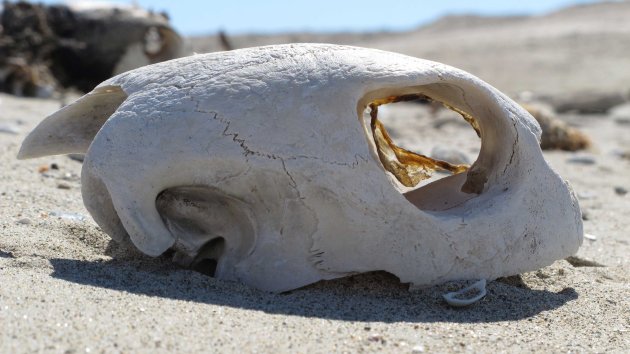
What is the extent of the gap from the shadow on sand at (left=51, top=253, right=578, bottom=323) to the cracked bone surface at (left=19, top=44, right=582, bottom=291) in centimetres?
8

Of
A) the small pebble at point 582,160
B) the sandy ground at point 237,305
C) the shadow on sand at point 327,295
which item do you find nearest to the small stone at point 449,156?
the sandy ground at point 237,305

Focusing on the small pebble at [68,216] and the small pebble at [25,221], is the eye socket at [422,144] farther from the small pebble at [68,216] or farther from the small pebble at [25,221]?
the small pebble at [25,221]

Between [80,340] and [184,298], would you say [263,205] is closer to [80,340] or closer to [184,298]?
[184,298]

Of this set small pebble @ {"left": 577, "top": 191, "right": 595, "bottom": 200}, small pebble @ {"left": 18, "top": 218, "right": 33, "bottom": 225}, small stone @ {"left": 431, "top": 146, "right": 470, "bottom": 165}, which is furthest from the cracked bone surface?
small stone @ {"left": 431, "top": 146, "right": 470, "bottom": 165}

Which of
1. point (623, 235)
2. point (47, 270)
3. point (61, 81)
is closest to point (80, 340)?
point (47, 270)

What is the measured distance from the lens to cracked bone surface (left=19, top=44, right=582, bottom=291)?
10.7ft

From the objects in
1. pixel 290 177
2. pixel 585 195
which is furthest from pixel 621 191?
pixel 290 177

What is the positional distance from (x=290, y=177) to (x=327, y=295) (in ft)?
1.61

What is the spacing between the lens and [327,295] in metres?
3.39

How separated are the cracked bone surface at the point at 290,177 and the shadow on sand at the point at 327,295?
85 millimetres

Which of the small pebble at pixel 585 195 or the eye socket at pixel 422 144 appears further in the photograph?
the small pebble at pixel 585 195

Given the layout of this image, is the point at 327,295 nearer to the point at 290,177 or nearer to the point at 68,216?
the point at 290,177

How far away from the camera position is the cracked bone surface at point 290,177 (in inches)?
128

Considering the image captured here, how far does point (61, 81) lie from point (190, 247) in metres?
7.56
